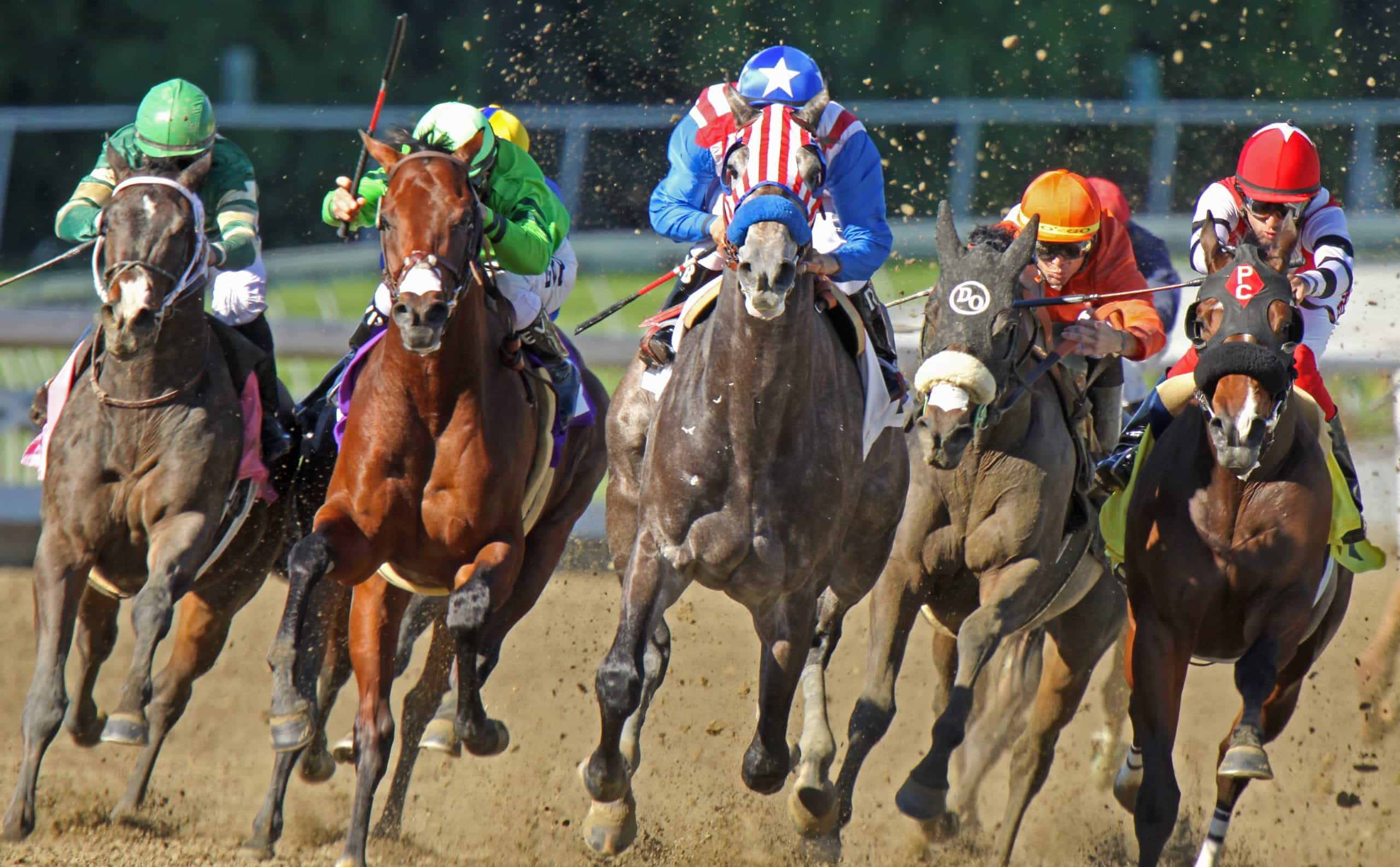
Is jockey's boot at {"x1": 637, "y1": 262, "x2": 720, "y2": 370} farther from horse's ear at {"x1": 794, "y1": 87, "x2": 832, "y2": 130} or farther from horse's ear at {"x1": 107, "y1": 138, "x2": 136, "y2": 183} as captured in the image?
horse's ear at {"x1": 107, "y1": 138, "x2": 136, "y2": 183}

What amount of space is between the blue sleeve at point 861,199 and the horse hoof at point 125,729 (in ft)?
8.15

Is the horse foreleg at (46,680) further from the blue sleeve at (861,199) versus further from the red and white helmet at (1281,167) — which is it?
the red and white helmet at (1281,167)

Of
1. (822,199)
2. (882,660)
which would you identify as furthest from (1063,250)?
(882,660)

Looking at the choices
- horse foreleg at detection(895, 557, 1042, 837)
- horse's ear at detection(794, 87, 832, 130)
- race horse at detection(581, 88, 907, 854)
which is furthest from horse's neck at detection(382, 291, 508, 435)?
horse foreleg at detection(895, 557, 1042, 837)

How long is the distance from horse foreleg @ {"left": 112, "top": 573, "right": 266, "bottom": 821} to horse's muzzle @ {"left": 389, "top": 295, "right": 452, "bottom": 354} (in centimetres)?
171

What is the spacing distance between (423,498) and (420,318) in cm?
76

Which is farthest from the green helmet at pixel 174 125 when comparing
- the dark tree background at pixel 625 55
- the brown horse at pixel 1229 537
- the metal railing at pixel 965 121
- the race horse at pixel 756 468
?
the dark tree background at pixel 625 55

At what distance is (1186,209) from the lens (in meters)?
13.5

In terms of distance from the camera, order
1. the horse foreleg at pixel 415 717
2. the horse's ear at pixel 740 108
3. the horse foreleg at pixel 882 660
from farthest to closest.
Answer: the horse foreleg at pixel 415 717, the horse foreleg at pixel 882 660, the horse's ear at pixel 740 108

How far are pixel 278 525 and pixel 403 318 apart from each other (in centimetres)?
166

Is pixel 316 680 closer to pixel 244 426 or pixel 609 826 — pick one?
pixel 244 426

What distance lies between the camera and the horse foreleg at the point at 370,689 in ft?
18.3

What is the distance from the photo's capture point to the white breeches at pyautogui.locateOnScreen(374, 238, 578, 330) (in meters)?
6.08

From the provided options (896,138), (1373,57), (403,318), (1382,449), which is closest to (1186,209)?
(896,138)
